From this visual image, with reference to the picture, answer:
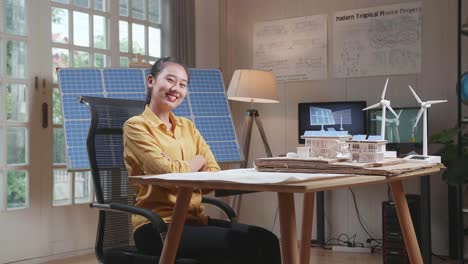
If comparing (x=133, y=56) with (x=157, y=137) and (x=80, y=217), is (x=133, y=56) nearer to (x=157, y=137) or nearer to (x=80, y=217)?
(x=80, y=217)

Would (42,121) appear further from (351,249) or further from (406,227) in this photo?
(406,227)

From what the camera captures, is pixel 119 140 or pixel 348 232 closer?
pixel 119 140

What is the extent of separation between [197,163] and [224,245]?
38 cm

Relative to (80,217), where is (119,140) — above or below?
above

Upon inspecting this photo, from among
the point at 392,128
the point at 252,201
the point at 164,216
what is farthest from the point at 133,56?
the point at 164,216

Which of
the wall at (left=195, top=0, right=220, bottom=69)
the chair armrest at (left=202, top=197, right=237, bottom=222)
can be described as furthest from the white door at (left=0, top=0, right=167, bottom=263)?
the chair armrest at (left=202, top=197, right=237, bottom=222)

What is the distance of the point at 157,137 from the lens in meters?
2.12

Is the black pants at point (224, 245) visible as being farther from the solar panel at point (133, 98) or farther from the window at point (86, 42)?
the window at point (86, 42)

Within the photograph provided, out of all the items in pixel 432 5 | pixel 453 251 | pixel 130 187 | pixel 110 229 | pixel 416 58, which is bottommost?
pixel 453 251

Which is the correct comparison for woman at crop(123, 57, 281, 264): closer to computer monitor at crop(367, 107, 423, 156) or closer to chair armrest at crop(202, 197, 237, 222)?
chair armrest at crop(202, 197, 237, 222)

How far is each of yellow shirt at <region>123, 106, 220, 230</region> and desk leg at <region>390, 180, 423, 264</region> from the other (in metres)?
0.73

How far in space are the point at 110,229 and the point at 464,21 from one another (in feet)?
10.4

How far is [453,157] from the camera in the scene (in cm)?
369

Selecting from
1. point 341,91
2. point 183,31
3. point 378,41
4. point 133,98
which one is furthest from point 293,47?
point 133,98
